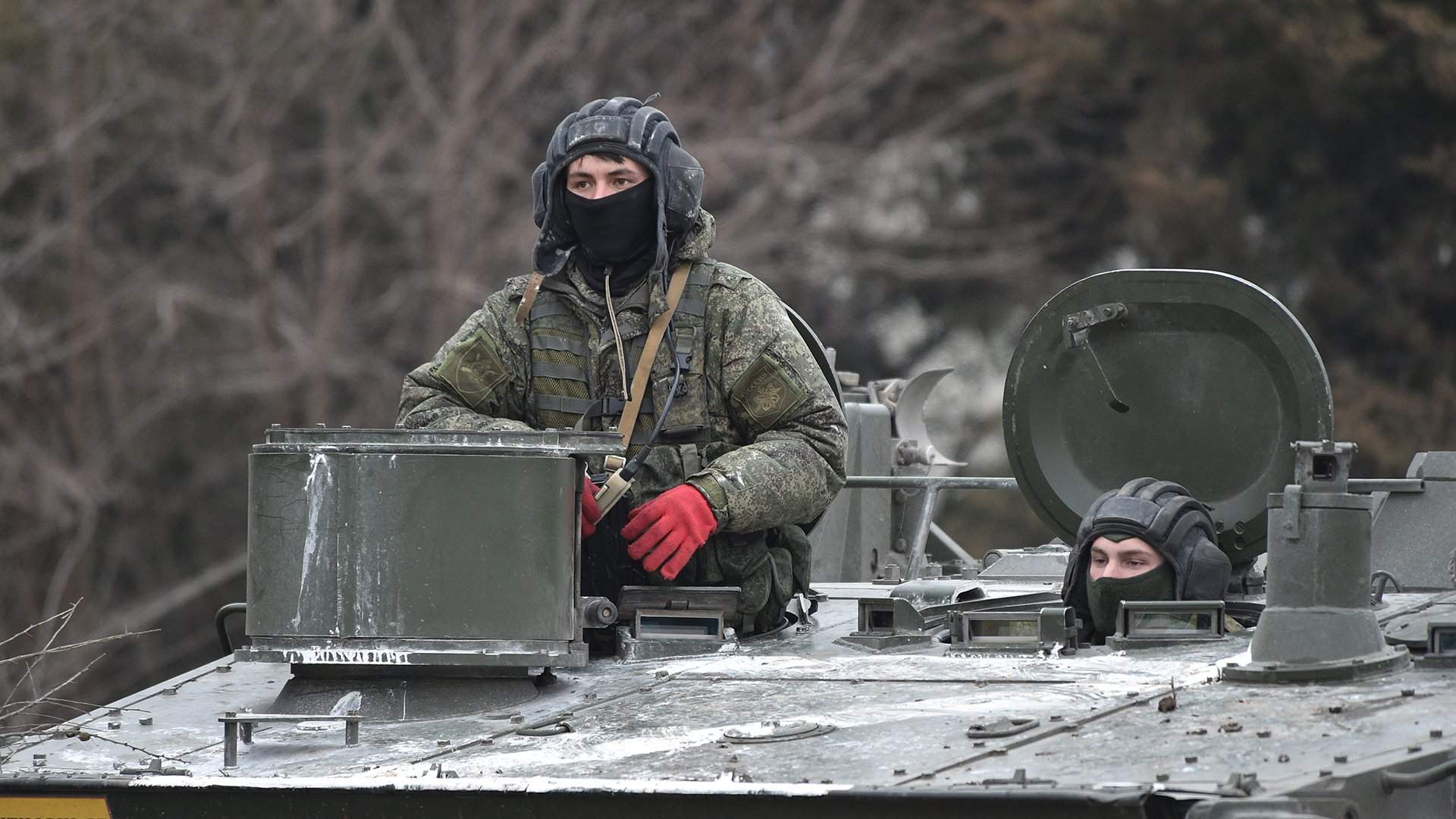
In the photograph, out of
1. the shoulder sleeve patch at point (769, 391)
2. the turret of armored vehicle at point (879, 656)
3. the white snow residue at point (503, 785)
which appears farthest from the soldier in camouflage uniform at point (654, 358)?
the white snow residue at point (503, 785)

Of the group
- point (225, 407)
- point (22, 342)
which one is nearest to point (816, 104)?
point (225, 407)

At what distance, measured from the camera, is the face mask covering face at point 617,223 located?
22.1 ft

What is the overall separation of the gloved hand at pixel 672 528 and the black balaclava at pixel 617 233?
776 mm

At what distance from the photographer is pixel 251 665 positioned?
7023 millimetres

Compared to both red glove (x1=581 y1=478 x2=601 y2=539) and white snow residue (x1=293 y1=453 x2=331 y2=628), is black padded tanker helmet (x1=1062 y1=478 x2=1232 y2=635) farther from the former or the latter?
white snow residue (x1=293 y1=453 x2=331 y2=628)

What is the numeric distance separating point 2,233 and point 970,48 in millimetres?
8430

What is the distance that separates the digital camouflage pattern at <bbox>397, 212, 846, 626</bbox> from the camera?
658 cm

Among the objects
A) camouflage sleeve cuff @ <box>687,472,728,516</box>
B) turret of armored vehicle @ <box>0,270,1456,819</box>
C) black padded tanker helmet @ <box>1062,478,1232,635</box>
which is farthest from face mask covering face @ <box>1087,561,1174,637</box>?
camouflage sleeve cuff @ <box>687,472,728,516</box>

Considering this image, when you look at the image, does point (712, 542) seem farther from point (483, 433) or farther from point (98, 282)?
point (98, 282)

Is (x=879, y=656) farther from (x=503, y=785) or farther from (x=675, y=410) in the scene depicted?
(x=503, y=785)

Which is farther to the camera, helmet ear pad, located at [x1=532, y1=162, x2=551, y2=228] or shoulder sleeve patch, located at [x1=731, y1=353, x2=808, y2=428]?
helmet ear pad, located at [x1=532, y1=162, x2=551, y2=228]

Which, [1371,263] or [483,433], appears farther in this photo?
[1371,263]

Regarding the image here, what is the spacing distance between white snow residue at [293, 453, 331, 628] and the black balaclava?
1187mm

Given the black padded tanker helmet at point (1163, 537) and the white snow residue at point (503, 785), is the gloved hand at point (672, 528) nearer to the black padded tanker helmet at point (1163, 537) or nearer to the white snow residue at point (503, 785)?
the black padded tanker helmet at point (1163, 537)
